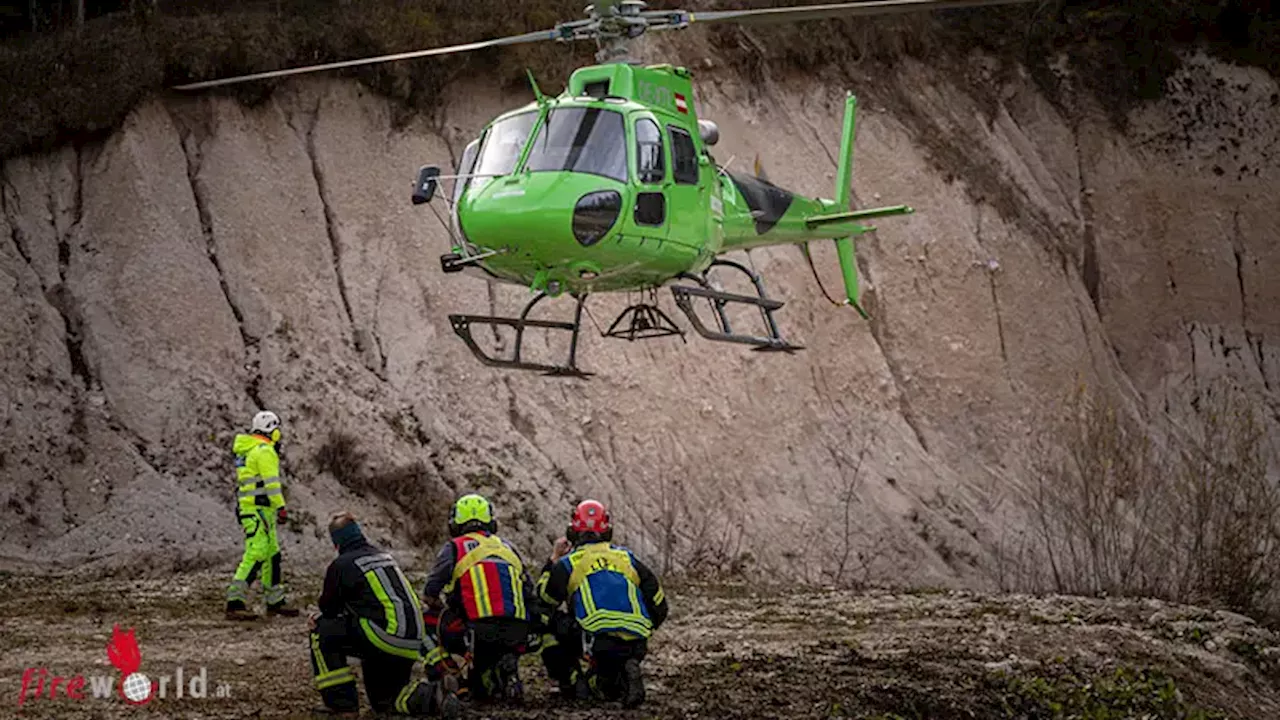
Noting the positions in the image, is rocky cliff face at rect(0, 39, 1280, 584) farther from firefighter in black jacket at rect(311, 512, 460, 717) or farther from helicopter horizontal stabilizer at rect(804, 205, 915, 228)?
firefighter in black jacket at rect(311, 512, 460, 717)

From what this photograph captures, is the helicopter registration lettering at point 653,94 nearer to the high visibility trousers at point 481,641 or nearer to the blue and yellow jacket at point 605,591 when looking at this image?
the blue and yellow jacket at point 605,591

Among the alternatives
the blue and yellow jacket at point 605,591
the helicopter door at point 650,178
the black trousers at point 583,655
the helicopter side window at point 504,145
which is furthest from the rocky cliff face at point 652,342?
the blue and yellow jacket at point 605,591

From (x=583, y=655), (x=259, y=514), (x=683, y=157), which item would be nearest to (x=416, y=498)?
(x=259, y=514)

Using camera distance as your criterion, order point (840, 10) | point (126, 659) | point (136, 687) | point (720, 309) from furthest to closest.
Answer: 1. point (720, 309)
2. point (840, 10)
3. point (126, 659)
4. point (136, 687)

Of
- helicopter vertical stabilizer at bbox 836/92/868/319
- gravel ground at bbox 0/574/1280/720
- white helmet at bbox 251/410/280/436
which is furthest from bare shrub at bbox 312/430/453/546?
helicopter vertical stabilizer at bbox 836/92/868/319

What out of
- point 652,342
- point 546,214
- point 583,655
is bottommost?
point 583,655

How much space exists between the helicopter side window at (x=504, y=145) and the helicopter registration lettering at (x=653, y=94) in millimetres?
1228

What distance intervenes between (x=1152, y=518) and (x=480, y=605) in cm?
1635

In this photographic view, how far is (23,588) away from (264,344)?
6514 millimetres

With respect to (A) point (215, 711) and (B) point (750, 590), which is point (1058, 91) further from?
(A) point (215, 711)

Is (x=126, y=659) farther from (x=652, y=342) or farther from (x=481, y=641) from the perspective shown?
(x=652, y=342)

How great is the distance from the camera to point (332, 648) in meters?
11.7

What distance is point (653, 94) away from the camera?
56.5 feet

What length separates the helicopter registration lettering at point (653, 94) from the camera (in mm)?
17031
